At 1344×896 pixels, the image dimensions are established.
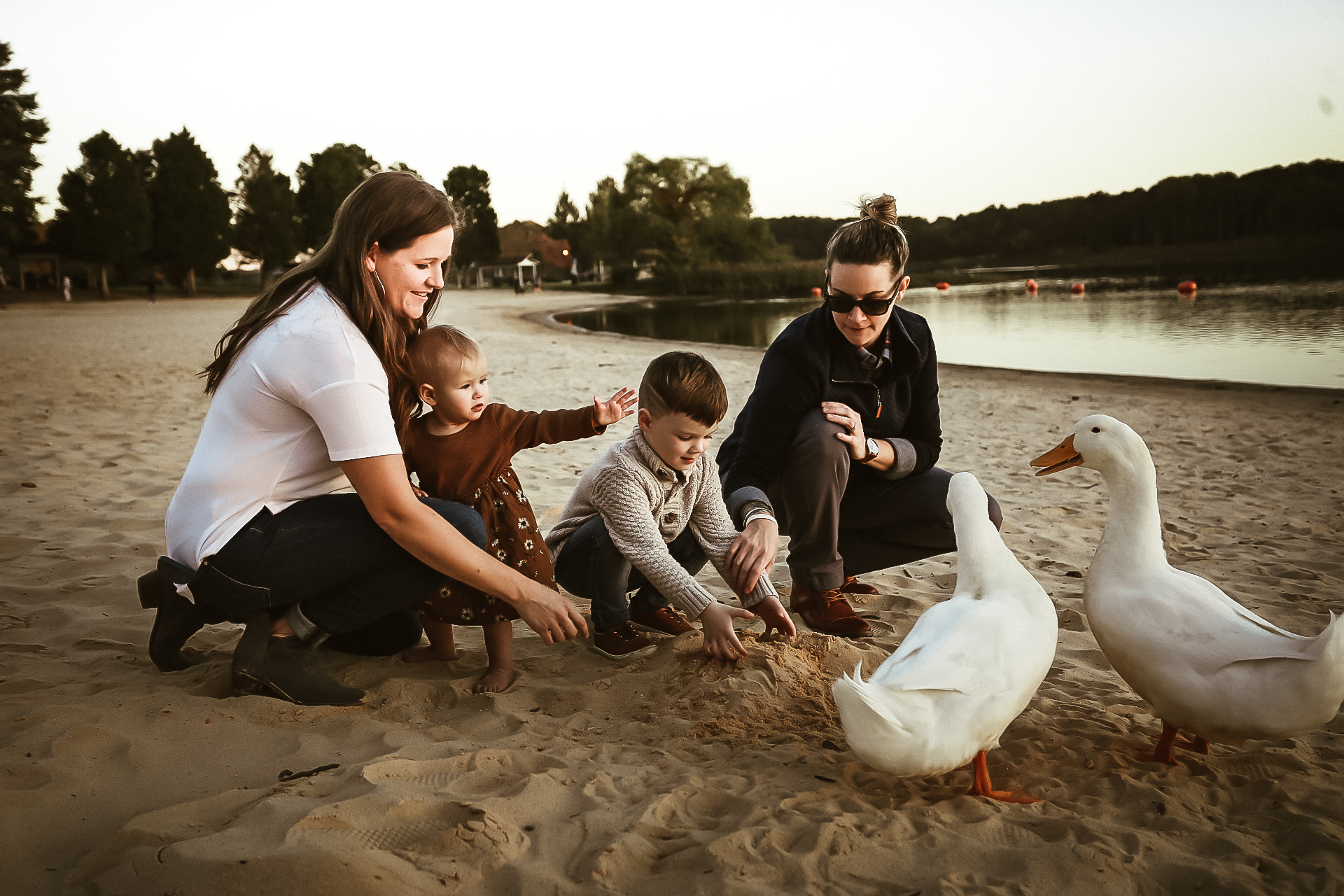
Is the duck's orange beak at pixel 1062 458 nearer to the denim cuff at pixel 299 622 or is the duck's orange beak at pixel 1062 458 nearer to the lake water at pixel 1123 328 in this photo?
the denim cuff at pixel 299 622

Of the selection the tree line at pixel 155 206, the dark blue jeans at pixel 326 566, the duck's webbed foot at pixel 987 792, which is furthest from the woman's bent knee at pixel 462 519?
the tree line at pixel 155 206

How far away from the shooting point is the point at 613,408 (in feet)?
9.75

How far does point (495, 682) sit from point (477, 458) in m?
0.75

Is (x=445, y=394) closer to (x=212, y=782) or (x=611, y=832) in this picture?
(x=212, y=782)

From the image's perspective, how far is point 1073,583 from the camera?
3904 mm

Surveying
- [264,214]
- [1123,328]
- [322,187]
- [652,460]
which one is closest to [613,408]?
[652,460]

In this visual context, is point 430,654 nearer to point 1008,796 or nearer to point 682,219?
point 1008,796

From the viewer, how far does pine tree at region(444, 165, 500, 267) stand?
260 ft

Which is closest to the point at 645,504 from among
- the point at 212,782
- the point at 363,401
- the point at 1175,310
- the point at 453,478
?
the point at 453,478

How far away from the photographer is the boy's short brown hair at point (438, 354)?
2732 mm

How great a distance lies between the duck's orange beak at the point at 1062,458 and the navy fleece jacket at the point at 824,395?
2.43 feet

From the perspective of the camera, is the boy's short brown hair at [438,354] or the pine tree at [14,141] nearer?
the boy's short brown hair at [438,354]

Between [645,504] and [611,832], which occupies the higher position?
[645,504]

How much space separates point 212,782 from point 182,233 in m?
57.4
